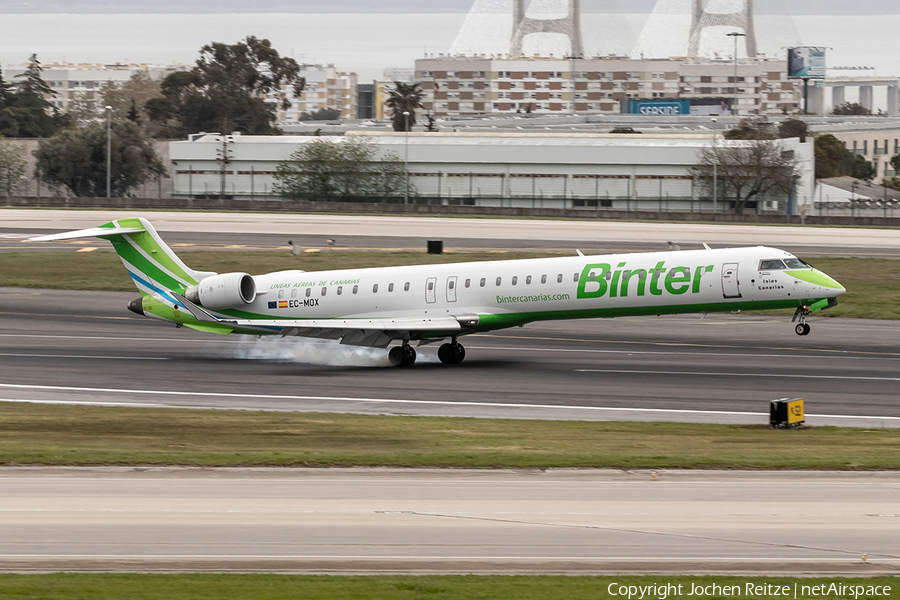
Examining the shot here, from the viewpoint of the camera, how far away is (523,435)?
24.7 meters

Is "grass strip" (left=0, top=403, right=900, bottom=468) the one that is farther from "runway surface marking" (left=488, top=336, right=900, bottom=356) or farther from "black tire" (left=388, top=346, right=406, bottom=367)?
"runway surface marking" (left=488, top=336, right=900, bottom=356)

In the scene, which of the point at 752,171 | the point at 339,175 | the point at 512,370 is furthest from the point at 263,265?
the point at 752,171

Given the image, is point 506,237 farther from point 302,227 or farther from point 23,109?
point 23,109

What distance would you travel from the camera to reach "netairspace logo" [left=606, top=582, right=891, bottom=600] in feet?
43.5

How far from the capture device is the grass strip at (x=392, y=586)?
13188 mm

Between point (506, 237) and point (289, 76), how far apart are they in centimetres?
12096

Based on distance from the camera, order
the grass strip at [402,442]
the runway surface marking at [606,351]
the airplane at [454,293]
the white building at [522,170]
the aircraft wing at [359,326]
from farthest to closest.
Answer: the white building at [522,170] → the runway surface marking at [606,351] → the aircraft wing at [359,326] → the airplane at [454,293] → the grass strip at [402,442]

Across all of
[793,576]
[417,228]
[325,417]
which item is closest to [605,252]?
[417,228]

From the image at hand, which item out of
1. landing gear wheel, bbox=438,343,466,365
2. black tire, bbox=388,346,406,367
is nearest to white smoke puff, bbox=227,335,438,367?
black tire, bbox=388,346,406,367

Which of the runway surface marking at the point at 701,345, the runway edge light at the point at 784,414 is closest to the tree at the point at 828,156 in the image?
the runway surface marking at the point at 701,345

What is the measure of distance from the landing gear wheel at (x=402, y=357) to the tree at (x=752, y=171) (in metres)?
76.8

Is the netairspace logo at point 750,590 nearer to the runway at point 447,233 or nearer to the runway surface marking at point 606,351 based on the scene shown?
the runway surface marking at point 606,351

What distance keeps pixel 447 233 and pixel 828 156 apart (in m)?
92.8

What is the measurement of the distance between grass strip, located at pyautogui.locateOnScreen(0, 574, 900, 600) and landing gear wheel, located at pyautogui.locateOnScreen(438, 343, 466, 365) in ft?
73.4
